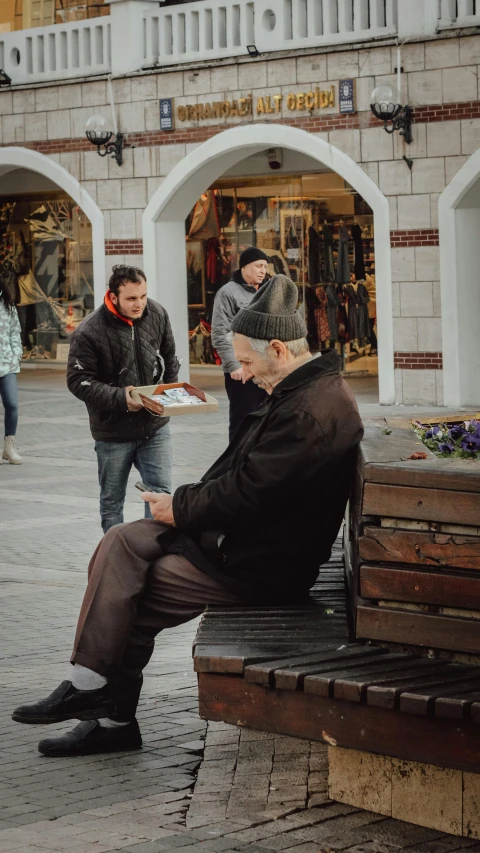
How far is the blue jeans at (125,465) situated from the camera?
823 centimetres

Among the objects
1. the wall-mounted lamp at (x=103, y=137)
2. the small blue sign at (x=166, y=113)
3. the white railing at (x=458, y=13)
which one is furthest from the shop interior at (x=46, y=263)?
the white railing at (x=458, y=13)

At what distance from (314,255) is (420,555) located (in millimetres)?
19214

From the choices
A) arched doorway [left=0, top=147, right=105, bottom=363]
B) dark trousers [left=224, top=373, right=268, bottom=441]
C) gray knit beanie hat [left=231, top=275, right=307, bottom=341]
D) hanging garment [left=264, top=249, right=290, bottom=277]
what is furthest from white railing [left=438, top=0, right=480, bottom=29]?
gray knit beanie hat [left=231, top=275, right=307, bottom=341]

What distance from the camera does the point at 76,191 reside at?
2138 cm

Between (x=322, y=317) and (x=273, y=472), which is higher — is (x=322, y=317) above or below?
above

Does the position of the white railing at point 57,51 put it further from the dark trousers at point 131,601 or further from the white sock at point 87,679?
the white sock at point 87,679

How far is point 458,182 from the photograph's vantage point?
17547 mm

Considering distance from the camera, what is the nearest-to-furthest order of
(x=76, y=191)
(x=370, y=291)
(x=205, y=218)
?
(x=76, y=191), (x=370, y=291), (x=205, y=218)

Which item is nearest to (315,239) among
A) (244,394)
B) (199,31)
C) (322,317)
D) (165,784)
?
(322,317)

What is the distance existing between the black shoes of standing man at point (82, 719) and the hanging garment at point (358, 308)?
59.1ft

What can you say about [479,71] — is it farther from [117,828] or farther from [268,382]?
[117,828]

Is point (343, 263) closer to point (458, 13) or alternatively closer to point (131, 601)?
point (458, 13)

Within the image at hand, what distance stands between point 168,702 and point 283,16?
14.5 metres

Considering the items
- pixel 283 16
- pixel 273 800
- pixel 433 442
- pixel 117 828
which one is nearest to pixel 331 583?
pixel 433 442
